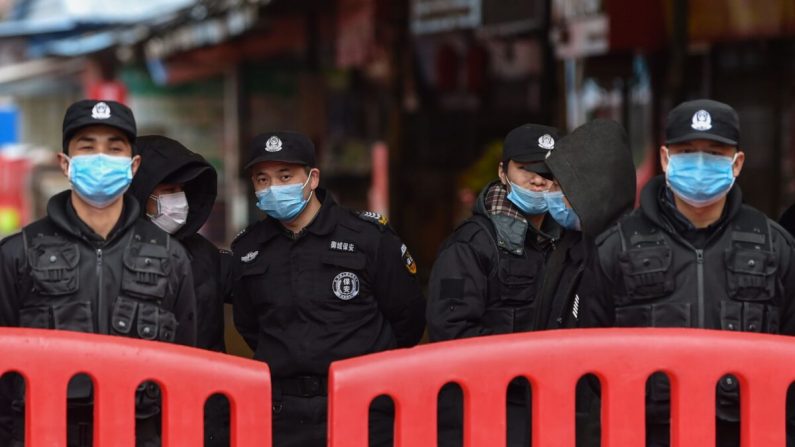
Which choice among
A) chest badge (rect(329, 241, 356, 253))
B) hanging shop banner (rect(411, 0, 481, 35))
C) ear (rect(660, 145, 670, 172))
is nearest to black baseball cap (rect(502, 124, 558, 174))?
chest badge (rect(329, 241, 356, 253))

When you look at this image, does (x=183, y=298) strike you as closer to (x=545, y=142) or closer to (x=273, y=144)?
(x=273, y=144)

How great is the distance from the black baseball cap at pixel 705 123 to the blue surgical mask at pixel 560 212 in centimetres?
88

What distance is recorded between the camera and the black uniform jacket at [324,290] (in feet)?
18.1

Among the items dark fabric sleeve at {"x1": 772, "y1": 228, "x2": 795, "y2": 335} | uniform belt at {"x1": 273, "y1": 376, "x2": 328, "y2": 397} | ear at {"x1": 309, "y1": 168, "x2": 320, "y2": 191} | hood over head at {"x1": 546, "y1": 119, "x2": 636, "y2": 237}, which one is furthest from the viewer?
ear at {"x1": 309, "y1": 168, "x2": 320, "y2": 191}

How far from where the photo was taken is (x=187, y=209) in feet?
18.8

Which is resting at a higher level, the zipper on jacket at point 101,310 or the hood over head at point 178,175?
the hood over head at point 178,175

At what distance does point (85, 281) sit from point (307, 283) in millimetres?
1213

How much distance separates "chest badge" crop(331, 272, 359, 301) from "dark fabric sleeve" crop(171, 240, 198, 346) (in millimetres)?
811

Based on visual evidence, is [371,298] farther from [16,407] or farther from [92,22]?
[92,22]

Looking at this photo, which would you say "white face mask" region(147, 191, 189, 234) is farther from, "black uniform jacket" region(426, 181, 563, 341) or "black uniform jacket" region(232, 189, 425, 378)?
"black uniform jacket" region(426, 181, 563, 341)

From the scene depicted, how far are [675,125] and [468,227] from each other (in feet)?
4.35

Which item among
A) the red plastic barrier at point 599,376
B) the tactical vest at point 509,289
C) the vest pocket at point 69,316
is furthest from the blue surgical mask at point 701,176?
the vest pocket at point 69,316

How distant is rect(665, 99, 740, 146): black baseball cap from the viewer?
445cm

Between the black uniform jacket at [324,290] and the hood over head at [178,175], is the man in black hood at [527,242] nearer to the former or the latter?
the black uniform jacket at [324,290]
